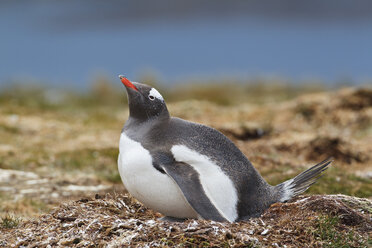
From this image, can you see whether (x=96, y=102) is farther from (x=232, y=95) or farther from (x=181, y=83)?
(x=232, y=95)

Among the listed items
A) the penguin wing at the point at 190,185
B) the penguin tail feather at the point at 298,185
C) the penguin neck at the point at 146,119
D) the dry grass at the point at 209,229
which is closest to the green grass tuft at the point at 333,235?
the dry grass at the point at 209,229

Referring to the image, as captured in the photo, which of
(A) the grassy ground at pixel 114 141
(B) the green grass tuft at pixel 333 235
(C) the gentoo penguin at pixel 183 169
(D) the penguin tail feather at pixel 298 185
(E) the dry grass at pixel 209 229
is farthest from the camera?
(A) the grassy ground at pixel 114 141

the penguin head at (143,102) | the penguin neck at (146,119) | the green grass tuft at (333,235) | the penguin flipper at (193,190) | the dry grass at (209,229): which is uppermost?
the penguin head at (143,102)

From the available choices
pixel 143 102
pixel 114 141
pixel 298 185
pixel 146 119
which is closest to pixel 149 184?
pixel 146 119

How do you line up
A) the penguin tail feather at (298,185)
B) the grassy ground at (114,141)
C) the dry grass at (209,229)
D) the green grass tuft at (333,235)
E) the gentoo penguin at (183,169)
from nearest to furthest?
the dry grass at (209,229) < the green grass tuft at (333,235) < the gentoo penguin at (183,169) < the penguin tail feather at (298,185) < the grassy ground at (114,141)

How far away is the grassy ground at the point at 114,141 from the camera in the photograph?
8.24 meters

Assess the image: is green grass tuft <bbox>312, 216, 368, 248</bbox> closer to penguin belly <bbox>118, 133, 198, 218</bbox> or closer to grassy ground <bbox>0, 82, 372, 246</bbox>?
grassy ground <bbox>0, 82, 372, 246</bbox>

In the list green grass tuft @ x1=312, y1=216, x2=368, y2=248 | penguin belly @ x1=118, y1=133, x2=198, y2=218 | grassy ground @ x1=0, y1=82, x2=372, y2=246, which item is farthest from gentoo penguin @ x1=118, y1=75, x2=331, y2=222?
grassy ground @ x1=0, y1=82, x2=372, y2=246

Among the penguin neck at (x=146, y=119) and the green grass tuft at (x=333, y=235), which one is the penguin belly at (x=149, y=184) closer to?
the penguin neck at (x=146, y=119)

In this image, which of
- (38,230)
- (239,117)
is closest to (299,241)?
(38,230)

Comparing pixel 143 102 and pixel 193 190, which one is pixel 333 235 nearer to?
pixel 193 190

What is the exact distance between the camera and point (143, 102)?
525 centimetres

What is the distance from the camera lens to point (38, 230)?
5109 millimetres

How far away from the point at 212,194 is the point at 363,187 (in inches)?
170
